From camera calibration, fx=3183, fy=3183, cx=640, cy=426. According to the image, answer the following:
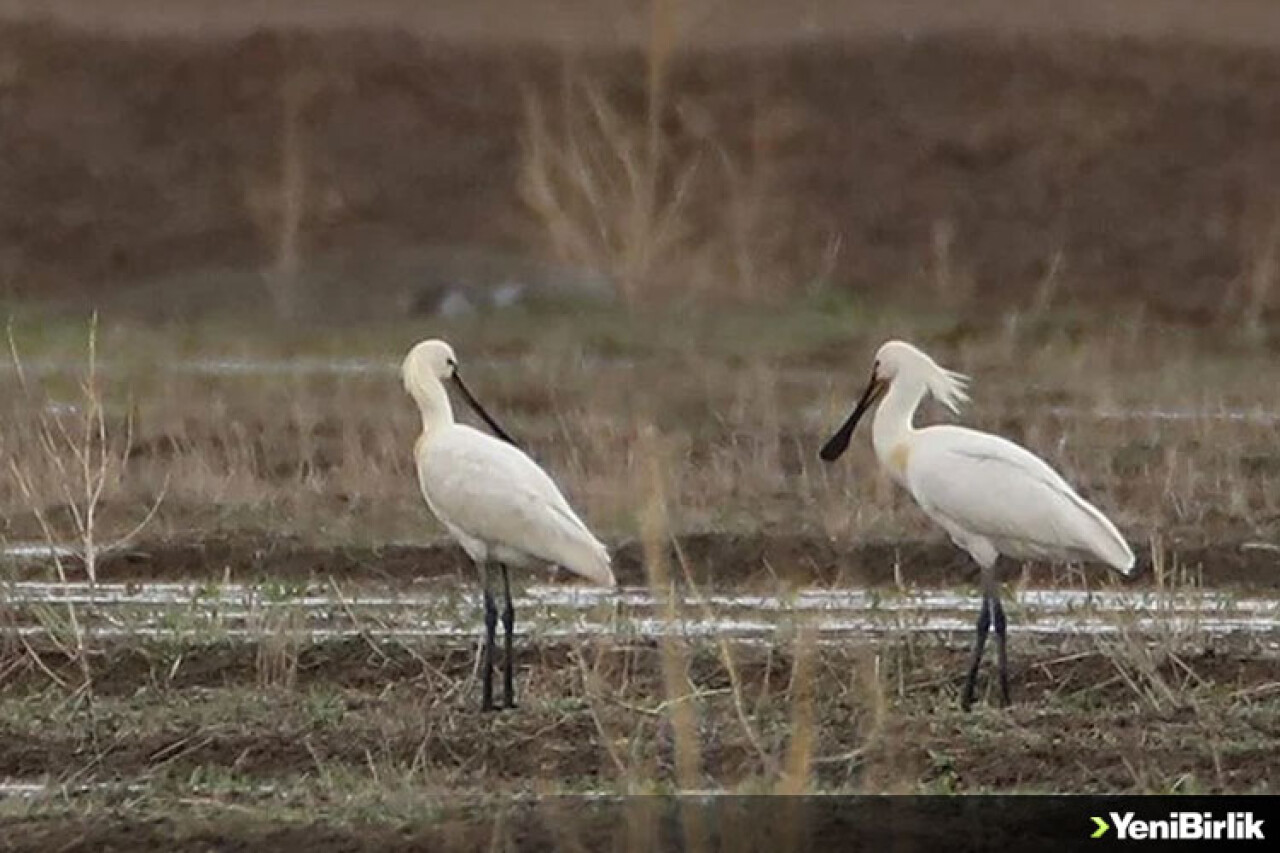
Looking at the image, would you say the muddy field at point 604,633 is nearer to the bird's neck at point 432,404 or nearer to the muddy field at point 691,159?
the bird's neck at point 432,404

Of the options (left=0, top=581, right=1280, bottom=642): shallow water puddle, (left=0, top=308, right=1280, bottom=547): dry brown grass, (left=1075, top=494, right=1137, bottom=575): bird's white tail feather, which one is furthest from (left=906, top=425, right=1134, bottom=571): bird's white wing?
(left=0, top=308, right=1280, bottom=547): dry brown grass

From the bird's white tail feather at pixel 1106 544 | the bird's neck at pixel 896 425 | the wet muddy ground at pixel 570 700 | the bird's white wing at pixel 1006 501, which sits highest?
the bird's neck at pixel 896 425

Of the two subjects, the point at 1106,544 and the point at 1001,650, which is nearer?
the point at 1001,650

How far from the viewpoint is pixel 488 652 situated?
9172 millimetres

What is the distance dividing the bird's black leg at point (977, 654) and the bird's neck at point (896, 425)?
72 centimetres

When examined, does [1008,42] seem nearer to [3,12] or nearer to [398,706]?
[3,12]

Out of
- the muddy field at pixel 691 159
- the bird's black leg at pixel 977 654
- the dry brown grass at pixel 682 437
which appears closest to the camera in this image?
the bird's black leg at pixel 977 654

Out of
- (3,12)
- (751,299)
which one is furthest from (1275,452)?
(3,12)

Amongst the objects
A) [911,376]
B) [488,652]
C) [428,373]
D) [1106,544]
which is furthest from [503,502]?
[1106,544]

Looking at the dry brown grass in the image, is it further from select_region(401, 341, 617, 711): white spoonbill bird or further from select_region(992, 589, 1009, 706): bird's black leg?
select_region(992, 589, 1009, 706): bird's black leg

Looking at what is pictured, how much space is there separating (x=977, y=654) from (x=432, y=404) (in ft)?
6.49

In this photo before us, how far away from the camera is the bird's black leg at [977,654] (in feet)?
29.6

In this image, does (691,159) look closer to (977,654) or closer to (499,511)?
(499,511)

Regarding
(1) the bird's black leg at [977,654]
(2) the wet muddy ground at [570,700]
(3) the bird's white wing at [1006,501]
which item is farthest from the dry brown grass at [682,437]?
(1) the bird's black leg at [977,654]
